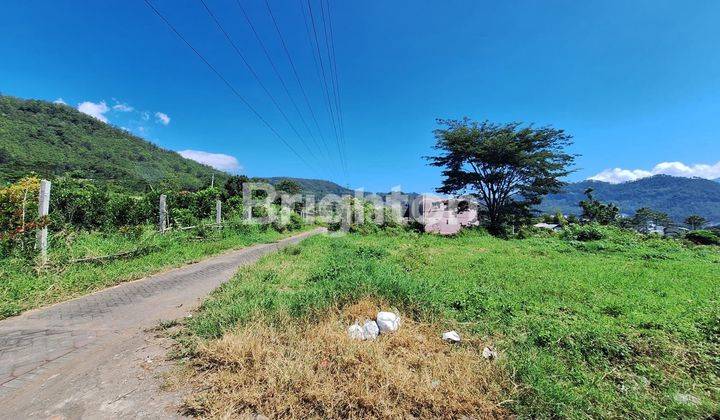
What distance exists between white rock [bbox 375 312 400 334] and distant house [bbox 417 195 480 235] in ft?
56.2

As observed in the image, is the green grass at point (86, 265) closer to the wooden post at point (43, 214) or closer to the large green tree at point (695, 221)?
the wooden post at point (43, 214)

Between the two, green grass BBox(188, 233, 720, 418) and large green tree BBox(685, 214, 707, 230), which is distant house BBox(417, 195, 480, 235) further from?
large green tree BBox(685, 214, 707, 230)

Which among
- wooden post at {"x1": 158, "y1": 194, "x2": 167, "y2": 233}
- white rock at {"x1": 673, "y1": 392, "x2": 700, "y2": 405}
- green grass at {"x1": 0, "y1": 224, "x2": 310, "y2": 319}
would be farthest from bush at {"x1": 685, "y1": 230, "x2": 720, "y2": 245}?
wooden post at {"x1": 158, "y1": 194, "x2": 167, "y2": 233}

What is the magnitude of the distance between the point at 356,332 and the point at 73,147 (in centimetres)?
5332

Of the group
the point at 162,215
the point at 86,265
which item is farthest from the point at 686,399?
the point at 162,215

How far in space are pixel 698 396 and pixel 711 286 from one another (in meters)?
6.17

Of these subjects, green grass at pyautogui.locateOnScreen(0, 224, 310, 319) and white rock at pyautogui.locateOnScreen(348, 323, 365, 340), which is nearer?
white rock at pyautogui.locateOnScreen(348, 323, 365, 340)

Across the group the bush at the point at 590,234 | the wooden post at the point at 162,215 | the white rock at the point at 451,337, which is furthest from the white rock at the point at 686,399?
the bush at the point at 590,234

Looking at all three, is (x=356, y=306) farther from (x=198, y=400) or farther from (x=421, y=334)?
(x=198, y=400)

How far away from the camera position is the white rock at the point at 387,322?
390 centimetres

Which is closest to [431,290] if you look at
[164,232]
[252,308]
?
[252,308]

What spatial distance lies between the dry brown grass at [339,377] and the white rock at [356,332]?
136mm

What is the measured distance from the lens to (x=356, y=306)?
4457 mm

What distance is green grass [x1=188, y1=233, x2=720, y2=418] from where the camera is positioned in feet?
9.36
